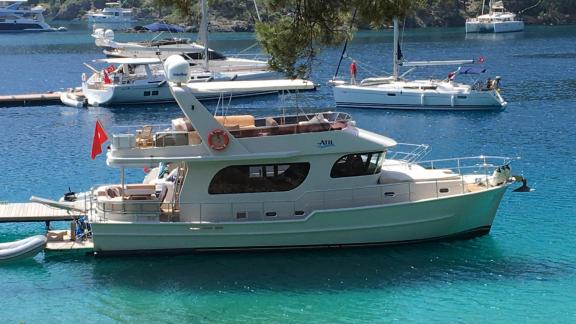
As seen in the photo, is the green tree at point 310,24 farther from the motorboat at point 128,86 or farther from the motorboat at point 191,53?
the motorboat at point 191,53

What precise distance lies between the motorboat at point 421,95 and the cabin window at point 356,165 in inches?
1140

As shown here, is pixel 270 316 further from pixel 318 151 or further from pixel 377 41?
pixel 377 41

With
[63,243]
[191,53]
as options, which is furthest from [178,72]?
[191,53]

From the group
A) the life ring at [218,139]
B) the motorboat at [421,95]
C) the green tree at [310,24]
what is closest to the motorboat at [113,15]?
the motorboat at [421,95]

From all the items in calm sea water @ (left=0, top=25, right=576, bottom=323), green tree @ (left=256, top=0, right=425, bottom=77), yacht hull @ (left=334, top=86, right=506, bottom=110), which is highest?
green tree @ (left=256, top=0, right=425, bottom=77)

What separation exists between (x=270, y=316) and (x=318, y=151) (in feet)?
19.3

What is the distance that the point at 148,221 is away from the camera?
2667 centimetres

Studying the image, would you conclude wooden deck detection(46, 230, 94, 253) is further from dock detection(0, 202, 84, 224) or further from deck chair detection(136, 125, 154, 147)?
deck chair detection(136, 125, 154, 147)

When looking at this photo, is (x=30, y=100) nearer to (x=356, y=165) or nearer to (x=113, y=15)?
(x=356, y=165)

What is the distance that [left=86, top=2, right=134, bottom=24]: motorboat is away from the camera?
160 m

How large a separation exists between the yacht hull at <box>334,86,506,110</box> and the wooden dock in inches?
845

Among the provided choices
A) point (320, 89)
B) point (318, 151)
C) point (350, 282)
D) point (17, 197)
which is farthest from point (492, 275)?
point (320, 89)

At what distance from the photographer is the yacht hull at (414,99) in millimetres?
55219

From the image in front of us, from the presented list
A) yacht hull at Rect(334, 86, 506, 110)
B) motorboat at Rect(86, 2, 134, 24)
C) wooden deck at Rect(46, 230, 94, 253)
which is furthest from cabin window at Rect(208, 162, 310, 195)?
motorboat at Rect(86, 2, 134, 24)
